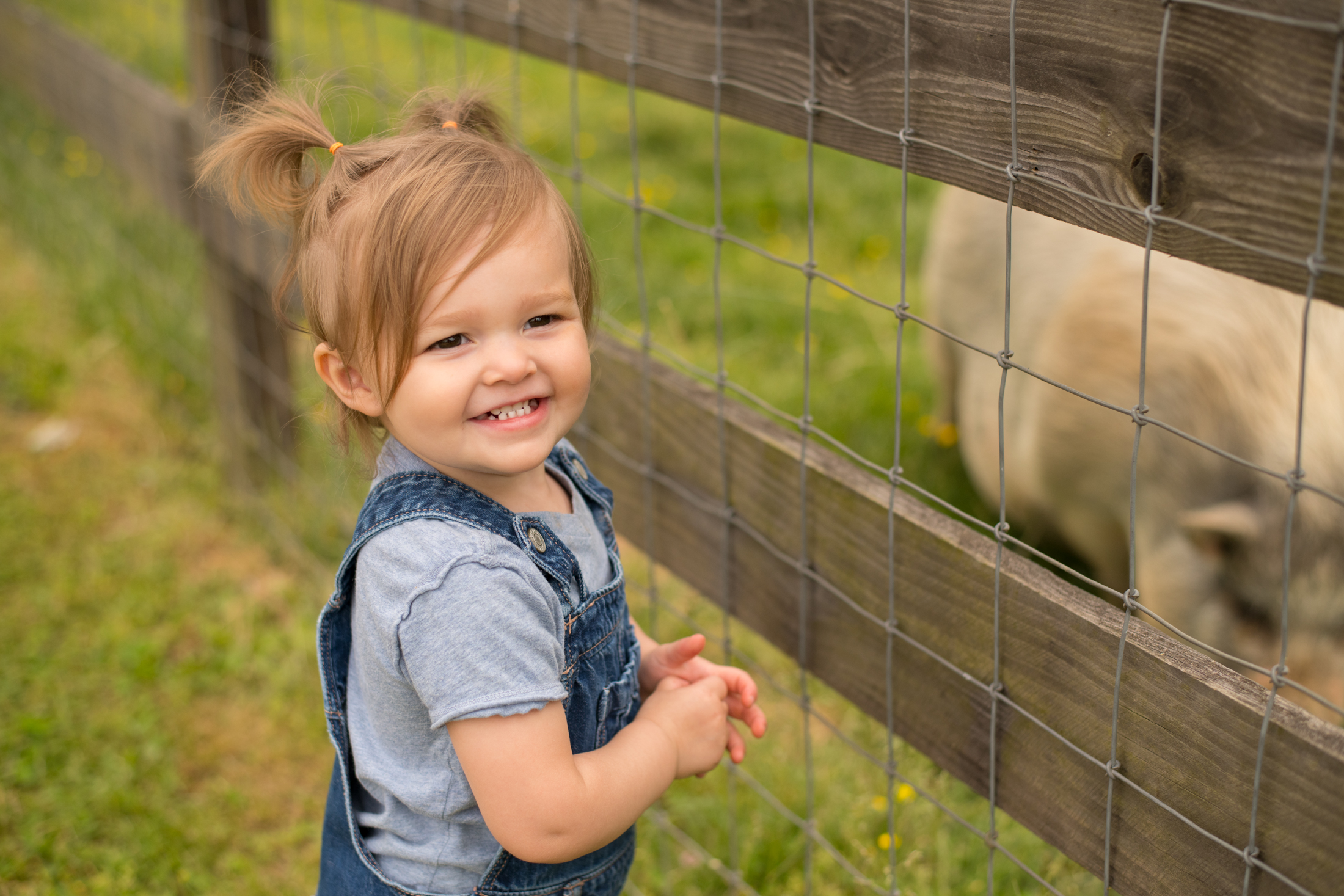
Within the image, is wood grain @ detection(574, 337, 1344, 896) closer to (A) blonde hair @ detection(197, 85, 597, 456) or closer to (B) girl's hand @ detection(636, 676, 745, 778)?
(B) girl's hand @ detection(636, 676, 745, 778)

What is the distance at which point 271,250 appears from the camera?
296cm

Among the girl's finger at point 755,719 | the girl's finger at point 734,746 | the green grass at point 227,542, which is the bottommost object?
the green grass at point 227,542

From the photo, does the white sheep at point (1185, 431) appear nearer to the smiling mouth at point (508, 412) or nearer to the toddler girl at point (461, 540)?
the toddler girl at point (461, 540)

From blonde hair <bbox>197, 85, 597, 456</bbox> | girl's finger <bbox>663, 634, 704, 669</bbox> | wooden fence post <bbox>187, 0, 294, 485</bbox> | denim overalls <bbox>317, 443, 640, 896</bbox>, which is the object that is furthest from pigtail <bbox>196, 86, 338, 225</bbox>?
wooden fence post <bbox>187, 0, 294, 485</bbox>

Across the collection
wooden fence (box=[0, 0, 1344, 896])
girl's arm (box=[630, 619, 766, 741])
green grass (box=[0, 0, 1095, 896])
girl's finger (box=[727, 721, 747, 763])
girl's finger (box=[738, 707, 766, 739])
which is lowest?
green grass (box=[0, 0, 1095, 896])

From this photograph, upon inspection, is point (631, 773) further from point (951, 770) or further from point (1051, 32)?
point (1051, 32)

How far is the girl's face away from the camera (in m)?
1.22

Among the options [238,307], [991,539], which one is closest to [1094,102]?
[991,539]

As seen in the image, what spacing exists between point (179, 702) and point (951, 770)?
1986mm

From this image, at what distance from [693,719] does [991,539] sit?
0.42 m

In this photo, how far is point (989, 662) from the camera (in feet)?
4.68

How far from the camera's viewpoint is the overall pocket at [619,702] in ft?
4.71

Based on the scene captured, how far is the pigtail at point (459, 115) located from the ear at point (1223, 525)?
1855 millimetres

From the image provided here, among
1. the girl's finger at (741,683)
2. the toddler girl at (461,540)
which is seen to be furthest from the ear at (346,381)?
the girl's finger at (741,683)
